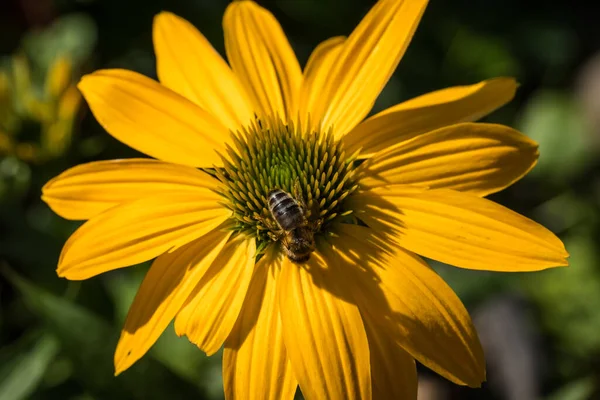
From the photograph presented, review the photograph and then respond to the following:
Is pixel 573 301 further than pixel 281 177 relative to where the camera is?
Yes

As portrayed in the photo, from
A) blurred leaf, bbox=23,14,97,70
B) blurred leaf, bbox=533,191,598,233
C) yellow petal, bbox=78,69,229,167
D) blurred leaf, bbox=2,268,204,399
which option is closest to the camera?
yellow petal, bbox=78,69,229,167

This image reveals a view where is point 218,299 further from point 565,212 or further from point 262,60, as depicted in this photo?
point 565,212

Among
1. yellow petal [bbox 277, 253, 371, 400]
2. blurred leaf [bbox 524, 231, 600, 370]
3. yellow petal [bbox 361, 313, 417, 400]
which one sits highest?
yellow petal [bbox 277, 253, 371, 400]

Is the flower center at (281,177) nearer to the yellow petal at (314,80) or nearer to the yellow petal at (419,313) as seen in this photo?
the yellow petal at (314,80)

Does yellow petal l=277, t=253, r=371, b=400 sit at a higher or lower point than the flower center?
lower

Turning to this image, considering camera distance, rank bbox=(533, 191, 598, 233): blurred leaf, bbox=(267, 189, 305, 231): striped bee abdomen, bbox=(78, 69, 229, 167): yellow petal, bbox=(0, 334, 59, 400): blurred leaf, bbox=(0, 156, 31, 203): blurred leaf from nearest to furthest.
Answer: bbox=(267, 189, 305, 231): striped bee abdomen < bbox=(78, 69, 229, 167): yellow petal < bbox=(0, 334, 59, 400): blurred leaf < bbox=(0, 156, 31, 203): blurred leaf < bbox=(533, 191, 598, 233): blurred leaf

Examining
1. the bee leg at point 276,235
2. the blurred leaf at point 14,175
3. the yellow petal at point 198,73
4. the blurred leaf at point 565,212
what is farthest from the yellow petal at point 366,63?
the blurred leaf at point 565,212

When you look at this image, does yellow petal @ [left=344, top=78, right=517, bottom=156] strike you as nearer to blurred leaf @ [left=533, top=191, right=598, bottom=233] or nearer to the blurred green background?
the blurred green background

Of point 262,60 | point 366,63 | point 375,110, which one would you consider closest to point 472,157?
point 366,63

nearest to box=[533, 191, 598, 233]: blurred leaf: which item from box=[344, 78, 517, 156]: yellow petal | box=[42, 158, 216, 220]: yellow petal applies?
box=[344, 78, 517, 156]: yellow petal
